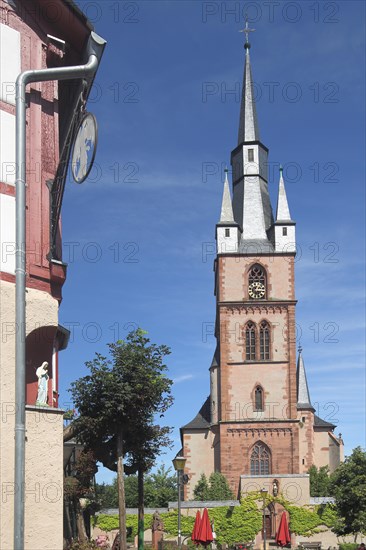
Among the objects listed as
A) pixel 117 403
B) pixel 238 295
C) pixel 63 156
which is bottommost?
pixel 117 403

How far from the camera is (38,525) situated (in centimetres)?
1062

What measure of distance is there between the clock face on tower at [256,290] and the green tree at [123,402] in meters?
36.1

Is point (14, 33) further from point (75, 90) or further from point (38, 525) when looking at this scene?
point (38, 525)

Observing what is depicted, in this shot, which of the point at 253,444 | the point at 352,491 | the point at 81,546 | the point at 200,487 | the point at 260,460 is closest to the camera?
the point at 81,546

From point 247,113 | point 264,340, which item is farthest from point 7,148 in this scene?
point 247,113

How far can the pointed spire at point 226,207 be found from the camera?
7075 centimetres

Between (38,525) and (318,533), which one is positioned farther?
(318,533)

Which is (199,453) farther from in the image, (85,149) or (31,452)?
(85,149)

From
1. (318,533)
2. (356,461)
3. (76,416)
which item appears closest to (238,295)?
(318,533)

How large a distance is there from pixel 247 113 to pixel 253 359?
23.6 m

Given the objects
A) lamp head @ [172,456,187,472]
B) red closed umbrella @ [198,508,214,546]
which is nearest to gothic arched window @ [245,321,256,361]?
red closed umbrella @ [198,508,214,546]

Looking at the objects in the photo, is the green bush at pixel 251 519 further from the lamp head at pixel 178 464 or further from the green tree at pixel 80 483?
the lamp head at pixel 178 464

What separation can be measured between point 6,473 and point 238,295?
191 feet

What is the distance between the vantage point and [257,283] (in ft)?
226
